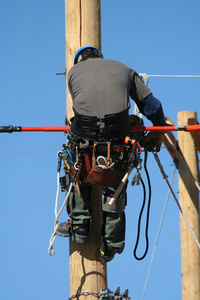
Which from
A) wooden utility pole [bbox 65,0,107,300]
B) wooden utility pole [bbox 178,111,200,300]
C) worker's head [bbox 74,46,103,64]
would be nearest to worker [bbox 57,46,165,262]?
worker's head [bbox 74,46,103,64]

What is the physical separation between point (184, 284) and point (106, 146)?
403cm

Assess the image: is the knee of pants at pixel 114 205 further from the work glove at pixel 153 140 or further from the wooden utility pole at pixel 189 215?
the wooden utility pole at pixel 189 215

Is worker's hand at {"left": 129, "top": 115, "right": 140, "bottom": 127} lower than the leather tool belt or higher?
higher

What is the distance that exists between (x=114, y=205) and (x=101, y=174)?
0.40 metres

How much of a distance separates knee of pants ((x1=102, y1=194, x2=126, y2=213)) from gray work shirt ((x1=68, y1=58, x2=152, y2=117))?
0.80m

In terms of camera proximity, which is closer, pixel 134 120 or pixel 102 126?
pixel 102 126

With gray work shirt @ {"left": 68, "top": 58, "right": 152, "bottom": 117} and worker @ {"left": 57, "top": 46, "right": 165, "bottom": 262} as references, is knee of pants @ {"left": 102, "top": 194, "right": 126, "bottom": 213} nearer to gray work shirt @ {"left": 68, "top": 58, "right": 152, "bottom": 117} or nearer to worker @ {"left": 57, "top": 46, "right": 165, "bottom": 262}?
worker @ {"left": 57, "top": 46, "right": 165, "bottom": 262}

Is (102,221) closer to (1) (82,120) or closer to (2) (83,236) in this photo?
(2) (83,236)

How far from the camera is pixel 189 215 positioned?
30.5 feet

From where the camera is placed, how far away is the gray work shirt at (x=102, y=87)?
18.7ft

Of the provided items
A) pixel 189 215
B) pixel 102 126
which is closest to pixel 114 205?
pixel 102 126

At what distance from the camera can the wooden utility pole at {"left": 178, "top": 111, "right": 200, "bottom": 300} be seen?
29.9 ft

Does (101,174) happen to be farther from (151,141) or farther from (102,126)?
(151,141)

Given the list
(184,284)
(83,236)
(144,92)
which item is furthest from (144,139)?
(184,284)
